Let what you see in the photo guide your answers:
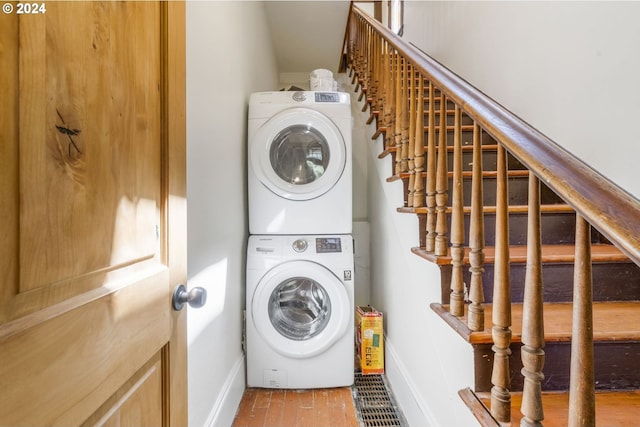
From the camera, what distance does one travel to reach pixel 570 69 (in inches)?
65.1

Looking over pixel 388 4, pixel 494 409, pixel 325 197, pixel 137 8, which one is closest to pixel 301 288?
pixel 325 197

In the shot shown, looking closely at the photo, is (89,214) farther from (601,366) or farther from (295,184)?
(295,184)

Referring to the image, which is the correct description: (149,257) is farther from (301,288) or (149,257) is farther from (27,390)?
(301,288)

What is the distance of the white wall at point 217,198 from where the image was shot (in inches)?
47.8

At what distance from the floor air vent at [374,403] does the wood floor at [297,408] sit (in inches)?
2.0

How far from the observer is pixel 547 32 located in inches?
70.2

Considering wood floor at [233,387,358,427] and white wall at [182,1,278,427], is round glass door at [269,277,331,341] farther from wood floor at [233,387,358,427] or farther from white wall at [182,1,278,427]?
wood floor at [233,387,358,427]

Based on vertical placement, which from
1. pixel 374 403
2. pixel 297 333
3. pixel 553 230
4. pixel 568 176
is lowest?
pixel 374 403

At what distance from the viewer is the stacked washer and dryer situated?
6.18 feet

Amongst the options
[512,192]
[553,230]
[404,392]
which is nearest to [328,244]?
[404,392]

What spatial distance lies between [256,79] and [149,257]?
2.20 meters

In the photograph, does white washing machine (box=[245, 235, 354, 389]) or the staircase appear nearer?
the staircase

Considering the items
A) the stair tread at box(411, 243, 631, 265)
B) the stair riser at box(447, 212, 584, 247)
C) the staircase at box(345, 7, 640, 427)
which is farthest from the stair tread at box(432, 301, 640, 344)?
the stair riser at box(447, 212, 584, 247)

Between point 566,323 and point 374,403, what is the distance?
3.95 feet
